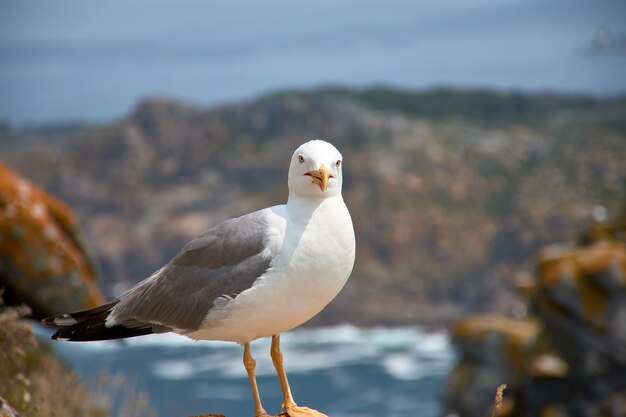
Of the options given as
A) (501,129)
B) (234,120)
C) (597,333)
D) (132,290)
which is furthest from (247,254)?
(234,120)

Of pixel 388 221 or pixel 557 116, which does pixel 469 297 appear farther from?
pixel 557 116

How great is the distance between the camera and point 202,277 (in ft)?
18.0

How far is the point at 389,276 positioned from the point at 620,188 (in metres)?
62.0

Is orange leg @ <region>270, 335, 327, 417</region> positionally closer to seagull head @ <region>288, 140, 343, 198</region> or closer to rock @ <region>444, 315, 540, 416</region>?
seagull head @ <region>288, 140, 343, 198</region>

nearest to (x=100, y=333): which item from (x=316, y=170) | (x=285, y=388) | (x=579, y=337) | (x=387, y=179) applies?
(x=285, y=388)

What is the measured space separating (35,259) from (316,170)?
700cm

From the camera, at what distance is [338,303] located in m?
188

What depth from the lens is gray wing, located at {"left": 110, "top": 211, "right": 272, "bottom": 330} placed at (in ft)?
17.4

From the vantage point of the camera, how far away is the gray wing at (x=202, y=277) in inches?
209

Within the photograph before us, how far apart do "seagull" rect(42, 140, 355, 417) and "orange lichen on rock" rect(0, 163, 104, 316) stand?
5.64 m

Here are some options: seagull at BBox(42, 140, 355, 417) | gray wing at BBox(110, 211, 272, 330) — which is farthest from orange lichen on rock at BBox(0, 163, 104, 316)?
gray wing at BBox(110, 211, 272, 330)

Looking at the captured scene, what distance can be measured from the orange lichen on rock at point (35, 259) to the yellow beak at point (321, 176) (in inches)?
270

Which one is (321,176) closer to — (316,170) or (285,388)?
Result: (316,170)

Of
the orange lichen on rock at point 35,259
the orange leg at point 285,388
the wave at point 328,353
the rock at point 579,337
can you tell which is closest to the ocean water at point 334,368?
the wave at point 328,353
